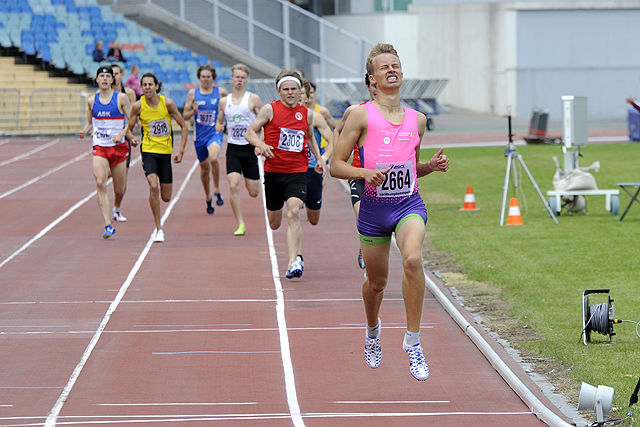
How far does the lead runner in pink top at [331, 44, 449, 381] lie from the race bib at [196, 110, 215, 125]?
9.82 meters

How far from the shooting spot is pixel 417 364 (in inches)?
296

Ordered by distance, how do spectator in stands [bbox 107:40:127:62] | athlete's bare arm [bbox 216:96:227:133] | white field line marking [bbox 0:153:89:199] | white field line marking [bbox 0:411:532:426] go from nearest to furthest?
white field line marking [bbox 0:411:532:426], athlete's bare arm [bbox 216:96:227:133], white field line marking [bbox 0:153:89:199], spectator in stands [bbox 107:40:127:62]

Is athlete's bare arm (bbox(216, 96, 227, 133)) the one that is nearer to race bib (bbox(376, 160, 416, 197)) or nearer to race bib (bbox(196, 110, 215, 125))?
race bib (bbox(196, 110, 215, 125))

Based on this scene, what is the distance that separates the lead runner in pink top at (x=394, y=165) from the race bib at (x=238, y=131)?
7.66 meters

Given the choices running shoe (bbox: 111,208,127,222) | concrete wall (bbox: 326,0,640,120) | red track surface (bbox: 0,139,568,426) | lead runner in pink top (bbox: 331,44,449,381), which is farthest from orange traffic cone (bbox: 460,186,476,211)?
concrete wall (bbox: 326,0,640,120)

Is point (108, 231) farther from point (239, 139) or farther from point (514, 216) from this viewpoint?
point (514, 216)

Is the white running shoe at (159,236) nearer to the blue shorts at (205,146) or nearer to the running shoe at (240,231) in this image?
the running shoe at (240,231)

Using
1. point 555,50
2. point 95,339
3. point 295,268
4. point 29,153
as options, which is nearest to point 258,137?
point 295,268

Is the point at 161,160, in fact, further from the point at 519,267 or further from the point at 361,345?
the point at 361,345

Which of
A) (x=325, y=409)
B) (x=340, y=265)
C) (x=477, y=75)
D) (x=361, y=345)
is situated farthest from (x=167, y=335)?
(x=477, y=75)

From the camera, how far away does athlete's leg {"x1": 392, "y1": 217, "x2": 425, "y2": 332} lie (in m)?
7.44

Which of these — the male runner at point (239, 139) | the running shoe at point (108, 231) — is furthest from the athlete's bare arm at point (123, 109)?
the male runner at point (239, 139)

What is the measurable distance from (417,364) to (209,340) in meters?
2.62

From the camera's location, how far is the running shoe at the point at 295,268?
12367 millimetres
